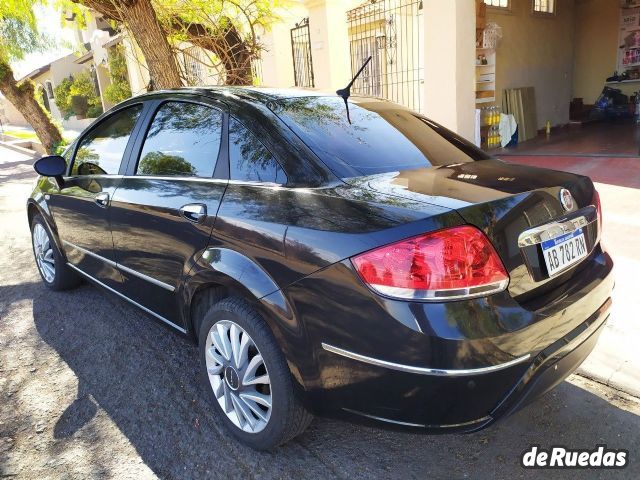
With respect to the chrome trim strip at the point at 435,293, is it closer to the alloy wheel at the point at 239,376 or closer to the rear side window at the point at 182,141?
the alloy wheel at the point at 239,376

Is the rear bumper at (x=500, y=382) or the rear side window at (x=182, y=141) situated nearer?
the rear bumper at (x=500, y=382)

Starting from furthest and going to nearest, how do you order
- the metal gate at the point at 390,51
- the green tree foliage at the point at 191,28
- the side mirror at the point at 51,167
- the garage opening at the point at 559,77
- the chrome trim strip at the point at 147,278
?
the metal gate at the point at 390,51 → the garage opening at the point at 559,77 → the green tree foliage at the point at 191,28 → the side mirror at the point at 51,167 → the chrome trim strip at the point at 147,278

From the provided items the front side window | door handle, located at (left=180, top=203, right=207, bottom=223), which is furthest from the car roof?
door handle, located at (left=180, top=203, right=207, bottom=223)

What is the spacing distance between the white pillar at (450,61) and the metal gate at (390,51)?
6.76 ft

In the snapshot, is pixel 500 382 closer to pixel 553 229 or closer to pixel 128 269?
pixel 553 229

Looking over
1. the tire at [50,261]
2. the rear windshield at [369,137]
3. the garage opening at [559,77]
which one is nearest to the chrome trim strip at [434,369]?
the rear windshield at [369,137]

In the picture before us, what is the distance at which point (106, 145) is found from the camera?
3605 millimetres

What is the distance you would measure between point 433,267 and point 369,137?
1083mm

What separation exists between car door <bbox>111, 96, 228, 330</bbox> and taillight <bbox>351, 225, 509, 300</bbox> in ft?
3.29

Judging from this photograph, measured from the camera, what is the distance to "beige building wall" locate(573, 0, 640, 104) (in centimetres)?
1488

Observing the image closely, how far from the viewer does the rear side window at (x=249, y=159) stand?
2.31m

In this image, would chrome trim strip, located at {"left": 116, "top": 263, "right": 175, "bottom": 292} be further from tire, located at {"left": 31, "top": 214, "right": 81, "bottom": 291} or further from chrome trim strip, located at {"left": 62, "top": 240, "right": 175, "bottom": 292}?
tire, located at {"left": 31, "top": 214, "right": 81, "bottom": 291}

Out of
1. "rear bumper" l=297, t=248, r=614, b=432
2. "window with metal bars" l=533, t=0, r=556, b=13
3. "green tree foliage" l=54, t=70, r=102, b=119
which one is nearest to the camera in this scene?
"rear bumper" l=297, t=248, r=614, b=432

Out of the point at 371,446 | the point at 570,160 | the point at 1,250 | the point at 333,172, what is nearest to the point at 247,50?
the point at 1,250
